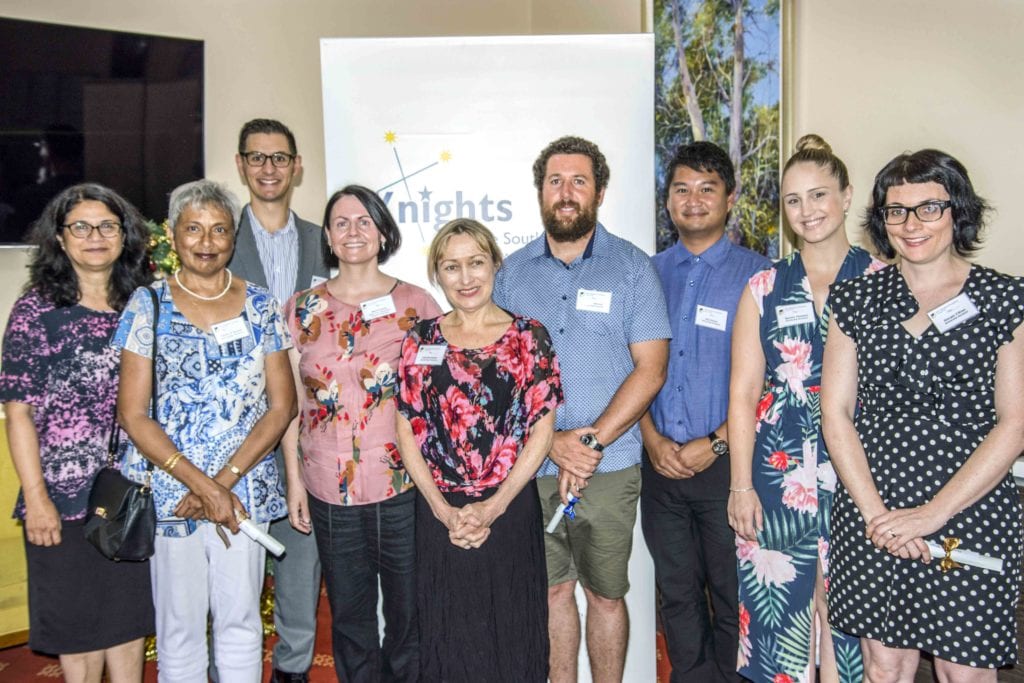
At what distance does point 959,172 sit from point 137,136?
4125mm

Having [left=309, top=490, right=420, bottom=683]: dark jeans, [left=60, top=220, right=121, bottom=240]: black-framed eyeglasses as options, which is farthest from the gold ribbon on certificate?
[left=60, top=220, right=121, bottom=240]: black-framed eyeglasses

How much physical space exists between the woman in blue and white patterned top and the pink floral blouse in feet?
0.43

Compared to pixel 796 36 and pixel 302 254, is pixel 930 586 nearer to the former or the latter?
pixel 302 254

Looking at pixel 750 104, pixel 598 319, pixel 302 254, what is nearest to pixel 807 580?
pixel 598 319

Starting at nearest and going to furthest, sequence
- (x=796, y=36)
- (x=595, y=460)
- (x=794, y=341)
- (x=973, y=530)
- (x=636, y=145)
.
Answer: (x=973, y=530) → (x=794, y=341) → (x=595, y=460) → (x=636, y=145) → (x=796, y=36)

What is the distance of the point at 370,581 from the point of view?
2.62 m

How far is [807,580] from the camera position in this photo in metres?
2.38

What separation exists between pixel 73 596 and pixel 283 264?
1353 millimetres

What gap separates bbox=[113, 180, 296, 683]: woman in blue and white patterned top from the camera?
2.34 m

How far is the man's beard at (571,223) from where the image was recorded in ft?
8.79

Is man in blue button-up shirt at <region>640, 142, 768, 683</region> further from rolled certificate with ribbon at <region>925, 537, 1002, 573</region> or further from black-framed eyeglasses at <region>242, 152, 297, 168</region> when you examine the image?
black-framed eyeglasses at <region>242, 152, 297, 168</region>

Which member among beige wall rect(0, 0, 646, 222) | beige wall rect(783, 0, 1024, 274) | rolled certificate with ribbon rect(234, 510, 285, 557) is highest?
beige wall rect(0, 0, 646, 222)

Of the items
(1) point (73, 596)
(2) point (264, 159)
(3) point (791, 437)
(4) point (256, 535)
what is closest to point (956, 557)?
(3) point (791, 437)

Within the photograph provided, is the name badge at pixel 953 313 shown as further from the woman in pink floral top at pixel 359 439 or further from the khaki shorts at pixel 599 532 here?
the woman in pink floral top at pixel 359 439
